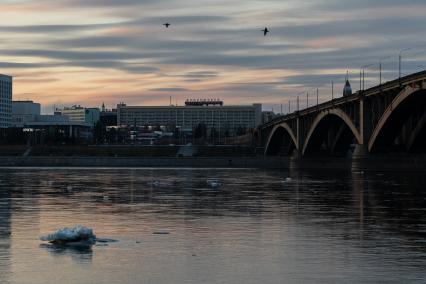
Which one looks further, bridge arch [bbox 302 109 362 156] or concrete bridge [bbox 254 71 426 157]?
bridge arch [bbox 302 109 362 156]

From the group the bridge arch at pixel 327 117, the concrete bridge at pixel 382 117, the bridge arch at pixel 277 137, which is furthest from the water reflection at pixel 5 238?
the bridge arch at pixel 277 137

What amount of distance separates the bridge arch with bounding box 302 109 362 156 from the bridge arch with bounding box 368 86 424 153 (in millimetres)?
3087

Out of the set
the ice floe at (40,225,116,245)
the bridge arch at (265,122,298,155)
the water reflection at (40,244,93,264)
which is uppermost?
the bridge arch at (265,122,298,155)

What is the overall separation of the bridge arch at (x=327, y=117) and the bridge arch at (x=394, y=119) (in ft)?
10.1

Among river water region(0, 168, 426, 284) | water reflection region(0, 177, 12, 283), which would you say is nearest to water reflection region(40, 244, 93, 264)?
river water region(0, 168, 426, 284)

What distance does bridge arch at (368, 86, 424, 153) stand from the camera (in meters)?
90.2

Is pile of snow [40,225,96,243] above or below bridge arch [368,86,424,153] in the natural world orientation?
below

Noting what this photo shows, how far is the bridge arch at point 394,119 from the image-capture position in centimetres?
9025

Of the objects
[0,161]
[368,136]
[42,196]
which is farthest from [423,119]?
[0,161]

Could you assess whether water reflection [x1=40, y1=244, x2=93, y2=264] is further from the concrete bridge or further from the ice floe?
the concrete bridge

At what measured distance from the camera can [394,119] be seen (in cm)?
9844

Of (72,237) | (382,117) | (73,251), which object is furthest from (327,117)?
(73,251)

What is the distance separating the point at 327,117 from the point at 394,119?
32.1 m

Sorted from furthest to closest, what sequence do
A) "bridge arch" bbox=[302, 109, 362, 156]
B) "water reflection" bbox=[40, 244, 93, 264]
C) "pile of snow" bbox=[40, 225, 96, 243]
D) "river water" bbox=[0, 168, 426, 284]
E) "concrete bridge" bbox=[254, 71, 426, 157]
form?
"bridge arch" bbox=[302, 109, 362, 156]
"concrete bridge" bbox=[254, 71, 426, 157]
"pile of snow" bbox=[40, 225, 96, 243]
"water reflection" bbox=[40, 244, 93, 264]
"river water" bbox=[0, 168, 426, 284]
